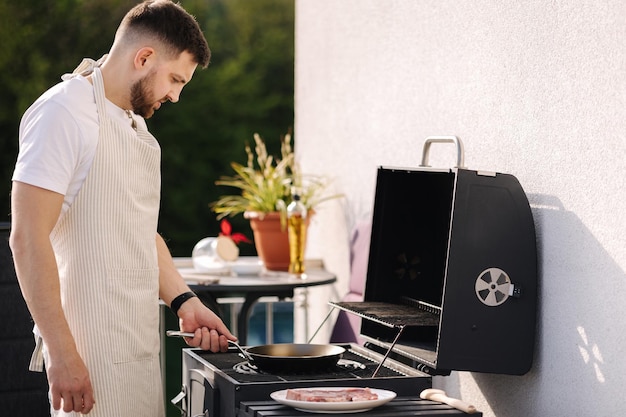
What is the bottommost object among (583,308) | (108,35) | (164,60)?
(583,308)

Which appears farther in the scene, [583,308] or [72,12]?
[72,12]

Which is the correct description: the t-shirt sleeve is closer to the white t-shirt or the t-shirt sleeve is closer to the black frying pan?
the white t-shirt

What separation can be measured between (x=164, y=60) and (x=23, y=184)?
473 mm

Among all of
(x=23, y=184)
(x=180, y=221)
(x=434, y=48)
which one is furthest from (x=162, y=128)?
(x=23, y=184)

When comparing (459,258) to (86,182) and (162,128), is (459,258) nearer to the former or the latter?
(86,182)

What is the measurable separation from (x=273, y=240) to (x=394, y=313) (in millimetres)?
1662

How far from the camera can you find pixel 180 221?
11523 mm

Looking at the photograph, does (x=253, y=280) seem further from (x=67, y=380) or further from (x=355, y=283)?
(x=67, y=380)

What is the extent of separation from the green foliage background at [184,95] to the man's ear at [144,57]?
8.86 metres

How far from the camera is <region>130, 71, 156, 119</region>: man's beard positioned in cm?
246

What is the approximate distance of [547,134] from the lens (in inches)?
97.6

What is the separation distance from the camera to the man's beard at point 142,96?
2459 millimetres

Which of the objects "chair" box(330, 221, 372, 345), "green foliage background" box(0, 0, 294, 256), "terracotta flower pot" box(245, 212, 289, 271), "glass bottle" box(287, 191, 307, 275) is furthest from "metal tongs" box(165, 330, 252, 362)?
"green foliage background" box(0, 0, 294, 256)

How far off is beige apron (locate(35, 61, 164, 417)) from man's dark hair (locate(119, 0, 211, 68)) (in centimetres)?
14
